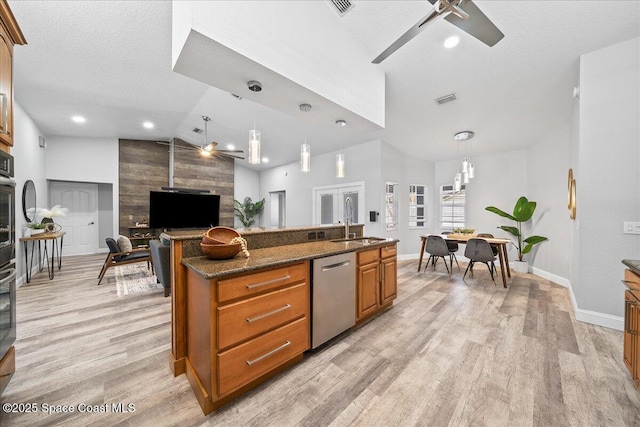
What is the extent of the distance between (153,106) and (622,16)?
660cm

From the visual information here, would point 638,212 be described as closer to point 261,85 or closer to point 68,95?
point 261,85

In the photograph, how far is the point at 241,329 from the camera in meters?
1.50

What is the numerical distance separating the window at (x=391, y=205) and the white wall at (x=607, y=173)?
3.24 meters

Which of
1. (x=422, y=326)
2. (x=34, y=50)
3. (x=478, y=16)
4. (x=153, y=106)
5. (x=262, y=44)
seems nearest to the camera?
(x=478, y=16)

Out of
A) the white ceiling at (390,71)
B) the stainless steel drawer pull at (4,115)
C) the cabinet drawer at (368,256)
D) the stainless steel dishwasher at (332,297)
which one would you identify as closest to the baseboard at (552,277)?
the white ceiling at (390,71)

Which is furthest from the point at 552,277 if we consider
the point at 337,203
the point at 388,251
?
the point at 337,203

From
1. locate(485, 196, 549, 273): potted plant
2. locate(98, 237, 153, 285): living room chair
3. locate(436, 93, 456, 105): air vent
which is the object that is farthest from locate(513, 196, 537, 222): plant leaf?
locate(98, 237, 153, 285): living room chair

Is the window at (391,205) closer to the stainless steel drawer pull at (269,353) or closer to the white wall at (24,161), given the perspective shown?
the stainless steel drawer pull at (269,353)

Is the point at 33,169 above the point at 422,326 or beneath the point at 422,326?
above

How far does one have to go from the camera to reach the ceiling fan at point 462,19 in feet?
5.15

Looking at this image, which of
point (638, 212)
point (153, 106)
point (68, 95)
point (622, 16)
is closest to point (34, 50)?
point (68, 95)

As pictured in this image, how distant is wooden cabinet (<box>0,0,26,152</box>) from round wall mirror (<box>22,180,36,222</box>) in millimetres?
3849

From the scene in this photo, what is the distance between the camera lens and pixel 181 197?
669cm

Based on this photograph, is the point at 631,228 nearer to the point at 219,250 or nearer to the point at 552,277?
the point at 552,277
